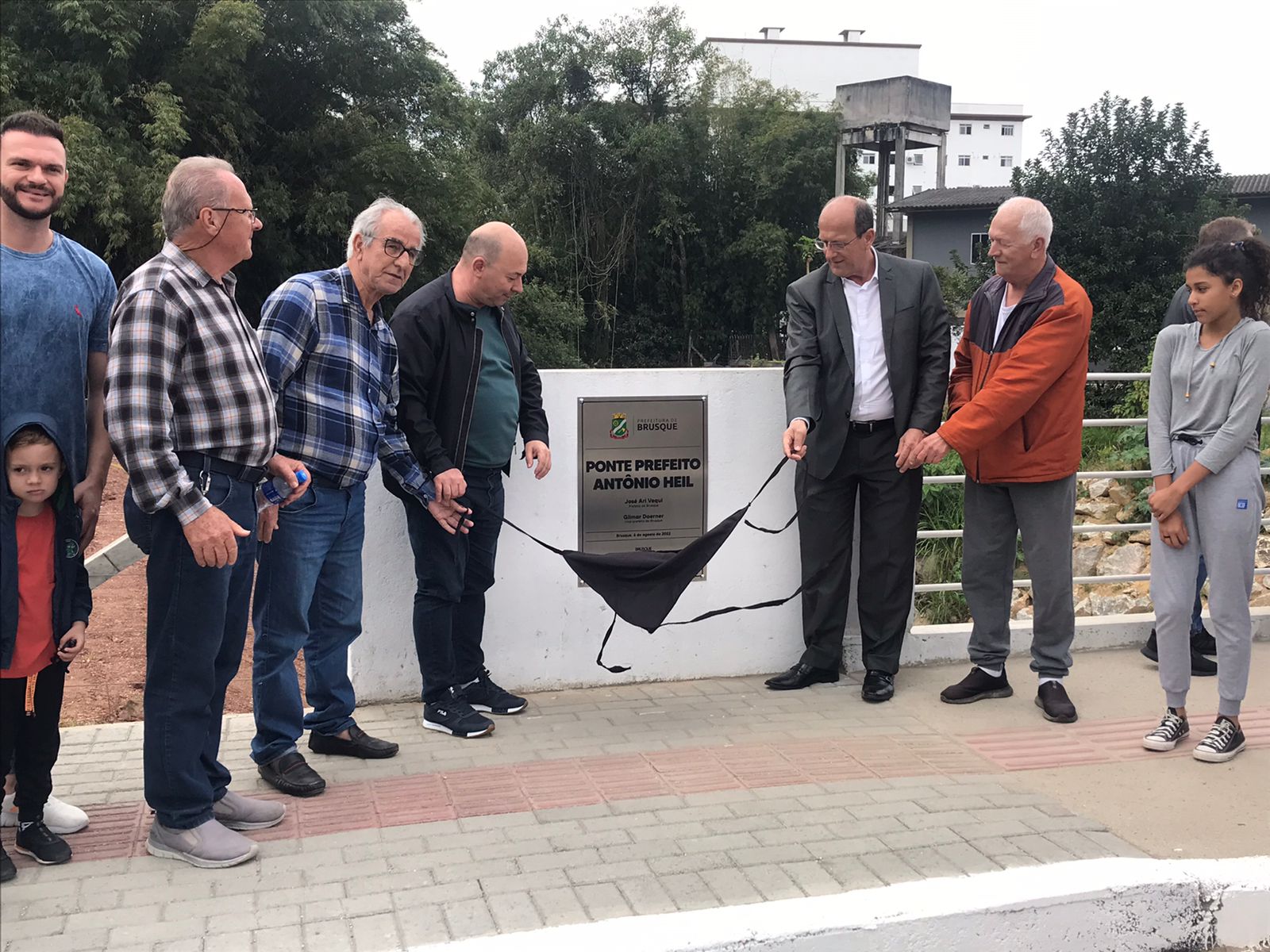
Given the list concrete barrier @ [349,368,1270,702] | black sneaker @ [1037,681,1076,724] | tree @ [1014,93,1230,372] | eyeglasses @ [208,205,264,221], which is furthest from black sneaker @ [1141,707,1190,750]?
tree @ [1014,93,1230,372]

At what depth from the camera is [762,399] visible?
5793 millimetres

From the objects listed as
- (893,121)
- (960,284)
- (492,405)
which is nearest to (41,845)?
(492,405)

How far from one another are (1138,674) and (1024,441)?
5.25 feet

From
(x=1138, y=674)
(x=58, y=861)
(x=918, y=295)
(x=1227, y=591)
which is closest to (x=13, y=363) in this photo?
(x=58, y=861)

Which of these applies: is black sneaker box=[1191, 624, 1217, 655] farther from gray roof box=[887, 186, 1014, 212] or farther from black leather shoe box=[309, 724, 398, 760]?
gray roof box=[887, 186, 1014, 212]

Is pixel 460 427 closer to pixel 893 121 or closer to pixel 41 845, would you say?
pixel 41 845

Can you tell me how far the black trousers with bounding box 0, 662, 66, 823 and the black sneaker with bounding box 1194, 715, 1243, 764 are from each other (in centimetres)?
428

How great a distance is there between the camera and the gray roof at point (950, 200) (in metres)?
41.8

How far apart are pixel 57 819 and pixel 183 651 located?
83 cm

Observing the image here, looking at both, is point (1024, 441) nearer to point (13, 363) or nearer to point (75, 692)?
point (13, 363)

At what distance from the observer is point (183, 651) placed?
140 inches

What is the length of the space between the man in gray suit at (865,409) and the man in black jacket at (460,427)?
1.36 meters

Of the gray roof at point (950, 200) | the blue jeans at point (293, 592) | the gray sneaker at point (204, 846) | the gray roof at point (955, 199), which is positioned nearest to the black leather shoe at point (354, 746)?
the blue jeans at point (293, 592)

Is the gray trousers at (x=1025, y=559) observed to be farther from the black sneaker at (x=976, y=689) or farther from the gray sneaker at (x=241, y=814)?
the gray sneaker at (x=241, y=814)
